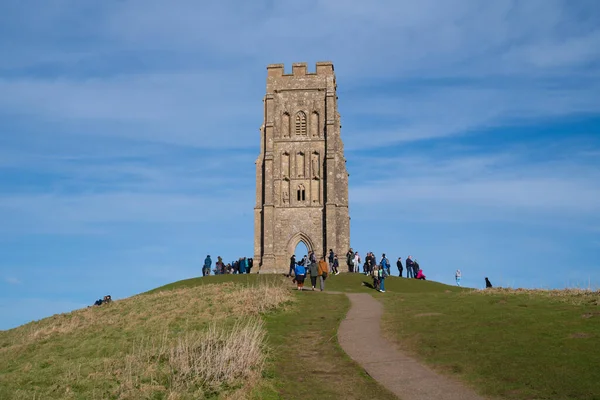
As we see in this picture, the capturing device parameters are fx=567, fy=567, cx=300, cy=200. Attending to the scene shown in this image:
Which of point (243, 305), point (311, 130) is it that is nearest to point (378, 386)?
point (243, 305)

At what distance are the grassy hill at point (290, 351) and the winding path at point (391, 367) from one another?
1.11 feet

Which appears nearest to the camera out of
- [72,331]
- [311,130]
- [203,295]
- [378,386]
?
[378,386]

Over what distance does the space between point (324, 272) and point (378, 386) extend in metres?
18.2

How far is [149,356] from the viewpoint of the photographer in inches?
544

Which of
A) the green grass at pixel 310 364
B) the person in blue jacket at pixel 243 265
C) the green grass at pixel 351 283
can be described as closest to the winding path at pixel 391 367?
the green grass at pixel 310 364

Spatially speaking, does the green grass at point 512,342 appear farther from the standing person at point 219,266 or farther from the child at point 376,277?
the standing person at point 219,266

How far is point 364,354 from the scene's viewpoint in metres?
13.9

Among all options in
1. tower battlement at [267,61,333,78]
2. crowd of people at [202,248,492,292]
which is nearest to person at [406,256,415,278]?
crowd of people at [202,248,492,292]

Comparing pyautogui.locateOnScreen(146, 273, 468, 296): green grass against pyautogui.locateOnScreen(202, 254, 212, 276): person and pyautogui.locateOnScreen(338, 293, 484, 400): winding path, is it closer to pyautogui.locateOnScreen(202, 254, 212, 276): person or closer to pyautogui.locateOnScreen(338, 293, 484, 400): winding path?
pyautogui.locateOnScreen(202, 254, 212, 276): person

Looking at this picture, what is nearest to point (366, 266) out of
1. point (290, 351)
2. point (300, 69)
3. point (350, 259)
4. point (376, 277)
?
point (350, 259)

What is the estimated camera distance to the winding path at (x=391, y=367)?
35.5ft

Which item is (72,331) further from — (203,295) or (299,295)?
(299,295)

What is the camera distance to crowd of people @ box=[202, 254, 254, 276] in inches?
1783

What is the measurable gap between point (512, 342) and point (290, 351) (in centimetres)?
548
